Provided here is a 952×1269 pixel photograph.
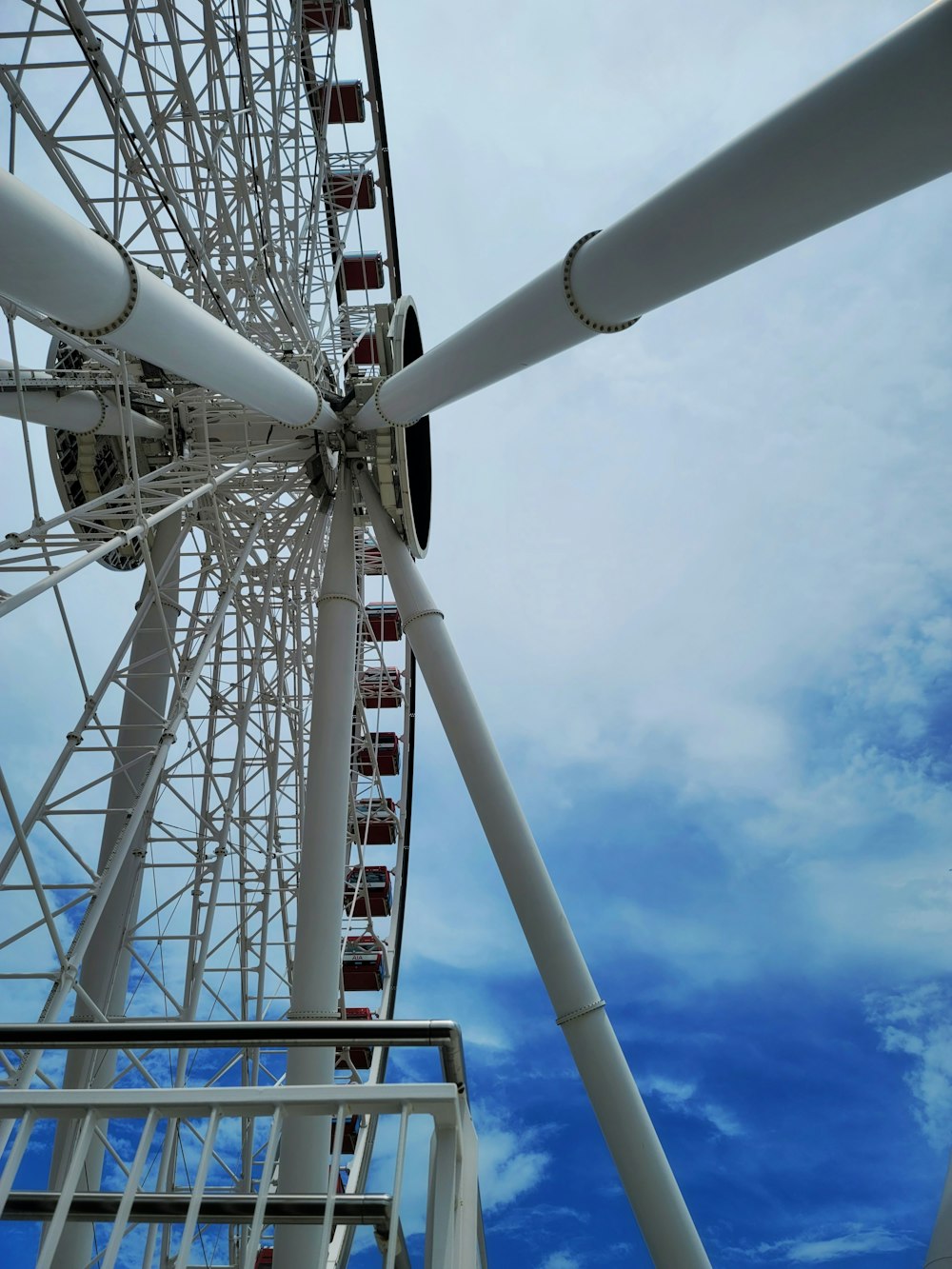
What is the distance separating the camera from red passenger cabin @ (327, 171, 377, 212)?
1945cm

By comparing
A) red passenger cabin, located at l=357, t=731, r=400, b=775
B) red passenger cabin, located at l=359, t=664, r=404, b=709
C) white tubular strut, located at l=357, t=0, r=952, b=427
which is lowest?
white tubular strut, located at l=357, t=0, r=952, b=427

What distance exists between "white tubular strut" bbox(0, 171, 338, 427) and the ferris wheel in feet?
0.07

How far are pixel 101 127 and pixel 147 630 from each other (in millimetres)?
8492

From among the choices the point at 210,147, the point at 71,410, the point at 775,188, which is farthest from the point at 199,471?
the point at 775,188

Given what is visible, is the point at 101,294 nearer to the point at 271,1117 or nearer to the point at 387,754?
the point at 271,1117

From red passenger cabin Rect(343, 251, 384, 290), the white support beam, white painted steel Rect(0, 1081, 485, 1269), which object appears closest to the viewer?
white painted steel Rect(0, 1081, 485, 1269)

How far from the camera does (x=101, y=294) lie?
5.35 meters

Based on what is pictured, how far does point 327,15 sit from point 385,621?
13.0 m

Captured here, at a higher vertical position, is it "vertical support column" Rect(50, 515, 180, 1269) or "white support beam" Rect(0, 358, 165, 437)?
"white support beam" Rect(0, 358, 165, 437)

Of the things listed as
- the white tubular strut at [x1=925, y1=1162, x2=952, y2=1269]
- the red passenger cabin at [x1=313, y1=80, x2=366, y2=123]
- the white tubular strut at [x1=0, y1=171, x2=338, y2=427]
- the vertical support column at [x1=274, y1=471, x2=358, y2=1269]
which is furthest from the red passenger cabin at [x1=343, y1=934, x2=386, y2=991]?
the white tubular strut at [x1=925, y1=1162, x2=952, y2=1269]

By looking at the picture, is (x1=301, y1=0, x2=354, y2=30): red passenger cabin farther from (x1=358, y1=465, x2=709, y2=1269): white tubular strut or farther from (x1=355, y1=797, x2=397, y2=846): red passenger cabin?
(x1=355, y1=797, x2=397, y2=846): red passenger cabin

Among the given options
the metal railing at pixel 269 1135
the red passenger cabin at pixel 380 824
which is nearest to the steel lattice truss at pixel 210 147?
the metal railing at pixel 269 1135

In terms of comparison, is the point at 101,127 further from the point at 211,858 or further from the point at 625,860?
the point at 625,860

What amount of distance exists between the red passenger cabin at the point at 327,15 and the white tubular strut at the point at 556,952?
9279 mm
